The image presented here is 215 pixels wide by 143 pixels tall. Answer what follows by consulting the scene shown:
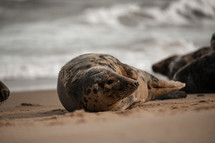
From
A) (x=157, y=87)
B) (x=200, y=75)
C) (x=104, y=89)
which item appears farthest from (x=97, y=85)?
(x=200, y=75)

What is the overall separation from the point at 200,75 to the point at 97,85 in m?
3.97

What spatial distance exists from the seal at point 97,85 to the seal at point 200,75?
2739 mm

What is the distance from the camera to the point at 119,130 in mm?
1941

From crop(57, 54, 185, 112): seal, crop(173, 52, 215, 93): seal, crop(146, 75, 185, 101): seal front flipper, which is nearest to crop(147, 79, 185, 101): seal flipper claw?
crop(146, 75, 185, 101): seal front flipper

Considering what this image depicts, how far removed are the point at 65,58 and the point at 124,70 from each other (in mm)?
13206

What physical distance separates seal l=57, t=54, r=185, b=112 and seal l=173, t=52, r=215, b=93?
2739mm

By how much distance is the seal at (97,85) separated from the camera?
303cm

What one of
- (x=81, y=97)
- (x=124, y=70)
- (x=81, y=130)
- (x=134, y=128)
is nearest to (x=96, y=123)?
(x=81, y=130)

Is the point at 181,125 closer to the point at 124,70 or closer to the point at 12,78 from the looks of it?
the point at 124,70

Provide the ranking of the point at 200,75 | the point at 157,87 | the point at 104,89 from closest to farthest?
1. the point at 104,89
2. the point at 157,87
3. the point at 200,75

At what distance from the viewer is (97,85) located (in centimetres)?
306

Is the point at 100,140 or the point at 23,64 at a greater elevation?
the point at 23,64

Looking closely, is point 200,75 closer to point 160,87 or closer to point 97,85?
point 160,87

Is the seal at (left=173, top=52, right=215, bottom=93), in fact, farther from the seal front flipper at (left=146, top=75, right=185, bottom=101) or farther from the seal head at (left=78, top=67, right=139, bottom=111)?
the seal head at (left=78, top=67, right=139, bottom=111)
